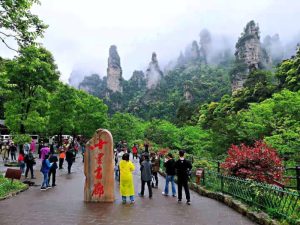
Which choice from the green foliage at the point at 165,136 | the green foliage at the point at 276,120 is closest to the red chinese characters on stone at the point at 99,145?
the green foliage at the point at 276,120

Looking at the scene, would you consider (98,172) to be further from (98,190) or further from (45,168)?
(45,168)

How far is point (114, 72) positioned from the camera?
131 meters

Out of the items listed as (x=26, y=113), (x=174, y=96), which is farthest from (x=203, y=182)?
(x=174, y=96)

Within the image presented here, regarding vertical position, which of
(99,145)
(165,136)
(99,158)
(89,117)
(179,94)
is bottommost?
(99,158)

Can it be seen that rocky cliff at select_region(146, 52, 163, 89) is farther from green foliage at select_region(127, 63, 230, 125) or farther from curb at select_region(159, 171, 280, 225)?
curb at select_region(159, 171, 280, 225)

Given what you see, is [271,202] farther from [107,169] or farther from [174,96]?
[174,96]

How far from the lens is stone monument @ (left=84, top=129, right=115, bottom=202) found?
9617 mm

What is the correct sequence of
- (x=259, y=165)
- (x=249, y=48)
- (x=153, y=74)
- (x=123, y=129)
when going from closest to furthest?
(x=259, y=165) → (x=123, y=129) → (x=249, y=48) → (x=153, y=74)

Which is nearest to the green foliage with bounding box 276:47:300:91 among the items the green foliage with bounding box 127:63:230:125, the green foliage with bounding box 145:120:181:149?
the green foliage with bounding box 145:120:181:149

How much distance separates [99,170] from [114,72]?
12353 cm

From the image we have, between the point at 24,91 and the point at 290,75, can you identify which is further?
the point at 290,75

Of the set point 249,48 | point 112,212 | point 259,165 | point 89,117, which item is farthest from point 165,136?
point 249,48

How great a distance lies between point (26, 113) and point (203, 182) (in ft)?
42.7

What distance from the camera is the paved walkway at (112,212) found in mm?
7180
